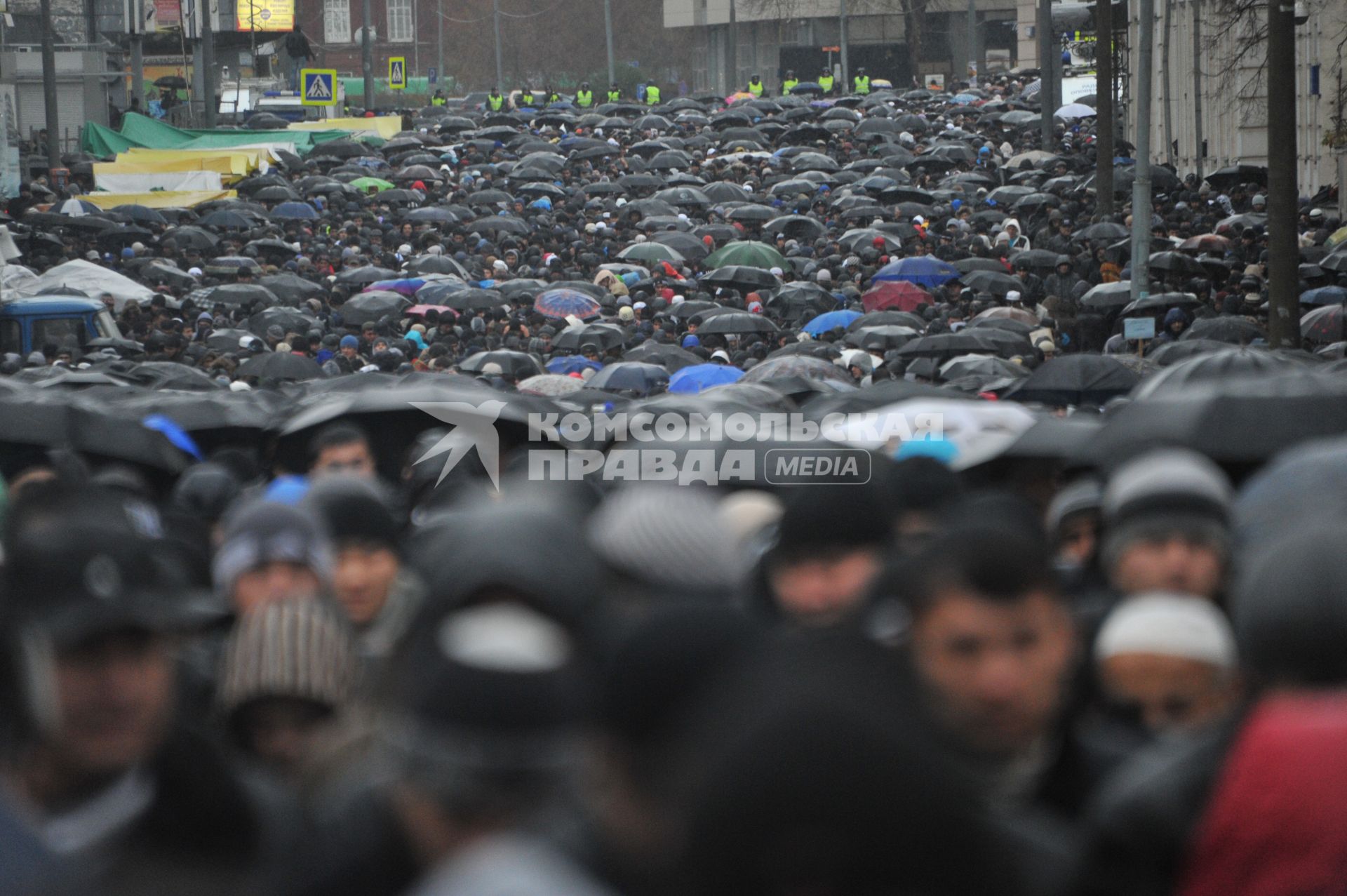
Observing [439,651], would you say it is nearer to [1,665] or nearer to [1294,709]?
[1,665]

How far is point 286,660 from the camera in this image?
4070mm

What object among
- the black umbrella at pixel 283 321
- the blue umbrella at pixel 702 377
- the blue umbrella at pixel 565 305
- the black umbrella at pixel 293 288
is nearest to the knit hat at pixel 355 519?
the blue umbrella at pixel 702 377

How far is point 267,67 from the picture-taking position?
83.8 meters

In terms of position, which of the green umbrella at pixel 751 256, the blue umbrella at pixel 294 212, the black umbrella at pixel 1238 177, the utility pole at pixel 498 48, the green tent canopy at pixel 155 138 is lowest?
the green umbrella at pixel 751 256

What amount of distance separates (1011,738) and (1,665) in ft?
5.78

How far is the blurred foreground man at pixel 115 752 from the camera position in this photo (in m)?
3.09

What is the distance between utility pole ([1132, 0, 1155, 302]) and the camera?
21922 mm

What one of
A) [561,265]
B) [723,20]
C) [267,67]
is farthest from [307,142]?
[723,20]

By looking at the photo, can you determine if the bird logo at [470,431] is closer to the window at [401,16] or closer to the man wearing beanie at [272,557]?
the man wearing beanie at [272,557]

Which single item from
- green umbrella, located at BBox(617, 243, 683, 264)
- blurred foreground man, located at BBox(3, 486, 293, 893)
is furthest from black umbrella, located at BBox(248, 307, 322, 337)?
blurred foreground man, located at BBox(3, 486, 293, 893)

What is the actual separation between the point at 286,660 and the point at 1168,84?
39754mm

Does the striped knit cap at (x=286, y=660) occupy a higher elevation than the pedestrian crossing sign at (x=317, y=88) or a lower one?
lower

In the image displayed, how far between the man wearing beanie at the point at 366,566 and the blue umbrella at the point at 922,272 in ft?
63.9

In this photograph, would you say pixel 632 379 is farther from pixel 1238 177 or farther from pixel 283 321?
pixel 1238 177
